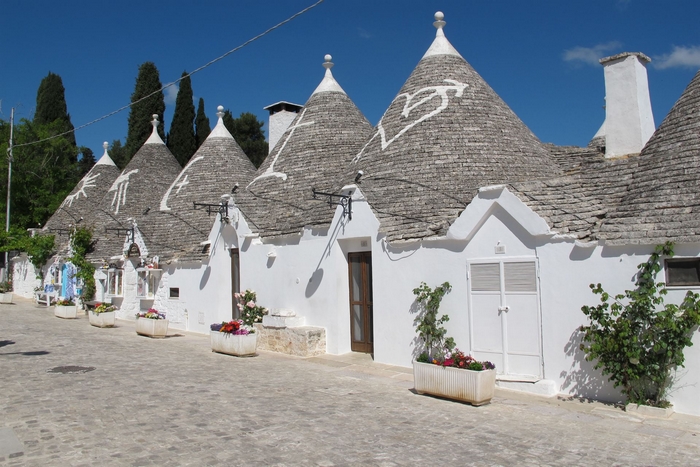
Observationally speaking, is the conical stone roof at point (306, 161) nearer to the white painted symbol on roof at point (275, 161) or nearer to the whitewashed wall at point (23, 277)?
the white painted symbol on roof at point (275, 161)

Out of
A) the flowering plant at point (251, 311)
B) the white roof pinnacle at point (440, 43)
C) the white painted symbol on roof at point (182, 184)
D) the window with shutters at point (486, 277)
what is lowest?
the flowering plant at point (251, 311)

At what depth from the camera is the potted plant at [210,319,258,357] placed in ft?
39.5

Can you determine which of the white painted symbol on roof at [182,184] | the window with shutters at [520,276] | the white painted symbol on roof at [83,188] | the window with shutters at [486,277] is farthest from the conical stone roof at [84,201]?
the window with shutters at [520,276]

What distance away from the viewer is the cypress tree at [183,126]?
40.1 meters

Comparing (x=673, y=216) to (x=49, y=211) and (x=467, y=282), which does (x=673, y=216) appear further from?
(x=49, y=211)

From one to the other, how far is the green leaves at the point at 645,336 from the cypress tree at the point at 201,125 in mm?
36318

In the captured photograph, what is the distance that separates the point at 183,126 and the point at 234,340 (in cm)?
3104

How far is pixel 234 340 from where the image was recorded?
39.7ft

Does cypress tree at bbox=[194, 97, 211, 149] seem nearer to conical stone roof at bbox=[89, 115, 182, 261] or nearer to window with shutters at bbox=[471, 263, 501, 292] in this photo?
conical stone roof at bbox=[89, 115, 182, 261]

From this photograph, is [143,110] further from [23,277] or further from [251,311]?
[251,311]

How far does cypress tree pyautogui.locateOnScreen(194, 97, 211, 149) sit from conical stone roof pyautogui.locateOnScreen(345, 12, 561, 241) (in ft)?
92.9

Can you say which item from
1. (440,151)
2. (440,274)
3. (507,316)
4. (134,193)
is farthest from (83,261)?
(507,316)

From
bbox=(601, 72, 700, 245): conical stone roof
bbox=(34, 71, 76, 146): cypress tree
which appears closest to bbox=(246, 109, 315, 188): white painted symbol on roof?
bbox=(601, 72, 700, 245): conical stone roof

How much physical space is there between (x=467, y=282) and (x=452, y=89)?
20.1ft
